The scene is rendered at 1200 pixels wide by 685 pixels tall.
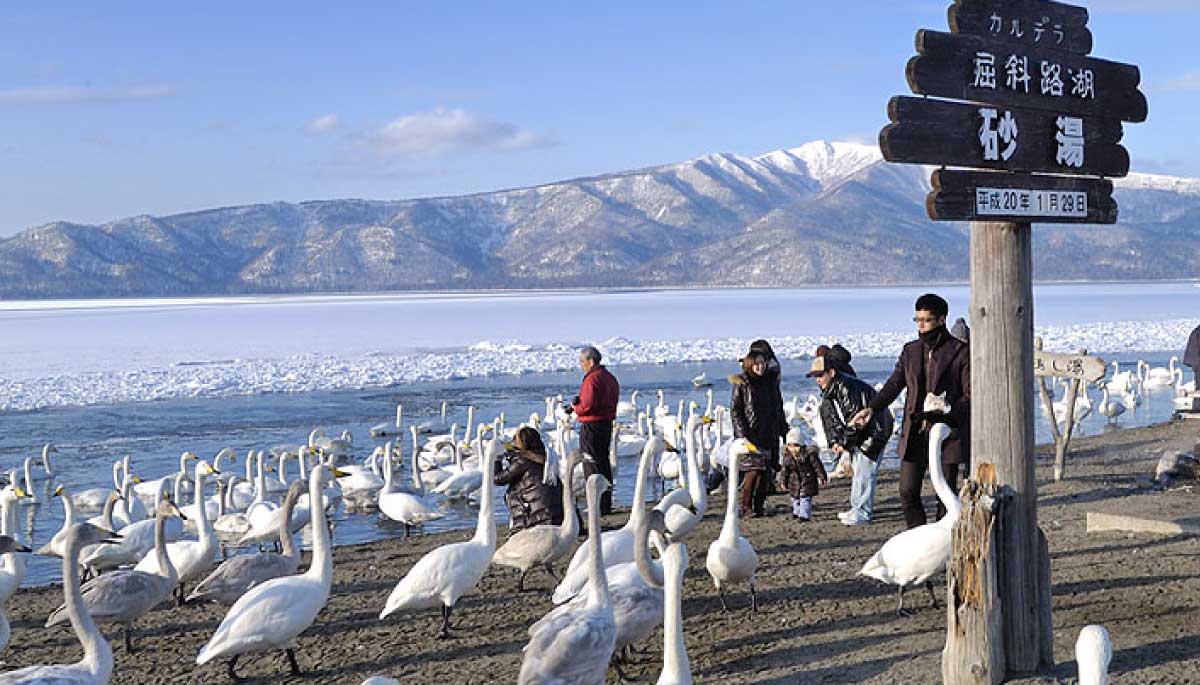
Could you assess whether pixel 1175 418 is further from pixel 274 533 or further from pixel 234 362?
pixel 234 362

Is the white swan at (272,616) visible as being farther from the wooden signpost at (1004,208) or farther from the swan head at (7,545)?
the wooden signpost at (1004,208)

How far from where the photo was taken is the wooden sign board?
10.4 m

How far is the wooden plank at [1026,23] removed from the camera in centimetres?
510

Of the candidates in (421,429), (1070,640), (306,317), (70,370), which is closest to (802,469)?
(1070,640)

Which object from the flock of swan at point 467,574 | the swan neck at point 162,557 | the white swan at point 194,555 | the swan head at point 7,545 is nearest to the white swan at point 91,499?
the flock of swan at point 467,574

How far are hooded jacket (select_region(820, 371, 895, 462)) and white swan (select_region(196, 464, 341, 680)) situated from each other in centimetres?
415

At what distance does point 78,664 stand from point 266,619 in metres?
0.90

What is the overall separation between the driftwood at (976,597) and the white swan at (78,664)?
149 inches

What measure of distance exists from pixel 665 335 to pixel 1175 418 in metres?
30.5

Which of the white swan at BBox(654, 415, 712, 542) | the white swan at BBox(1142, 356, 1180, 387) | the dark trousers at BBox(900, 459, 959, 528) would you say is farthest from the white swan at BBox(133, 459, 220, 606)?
the white swan at BBox(1142, 356, 1180, 387)

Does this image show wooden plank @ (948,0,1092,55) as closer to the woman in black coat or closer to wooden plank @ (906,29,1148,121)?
wooden plank @ (906,29,1148,121)

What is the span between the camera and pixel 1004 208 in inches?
204

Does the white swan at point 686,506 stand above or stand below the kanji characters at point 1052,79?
below

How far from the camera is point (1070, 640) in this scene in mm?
6094
